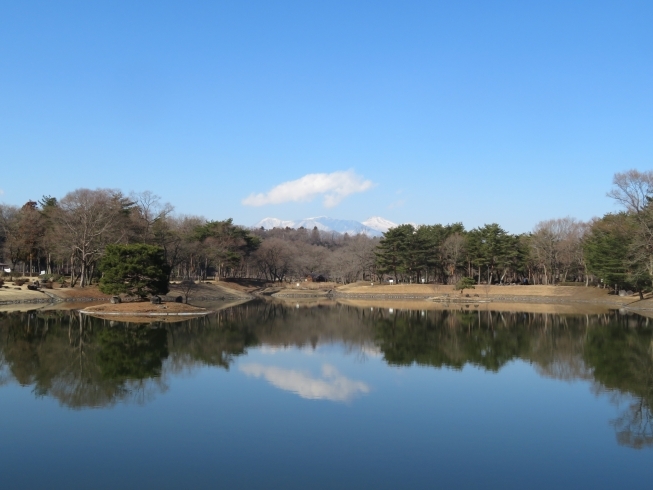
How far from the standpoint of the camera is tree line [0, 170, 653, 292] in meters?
56.8

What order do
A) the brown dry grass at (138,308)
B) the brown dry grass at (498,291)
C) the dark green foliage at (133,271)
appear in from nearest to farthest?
the brown dry grass at (138,308) < the dark green foliage at (133,271) < the brown dry grass at (498,291)

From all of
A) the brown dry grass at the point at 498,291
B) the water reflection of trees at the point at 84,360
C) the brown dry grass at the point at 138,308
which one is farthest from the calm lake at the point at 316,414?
the brown dry grass at the point at 498,291

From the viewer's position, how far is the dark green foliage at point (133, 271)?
42.4 metres

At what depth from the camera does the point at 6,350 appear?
961 inches

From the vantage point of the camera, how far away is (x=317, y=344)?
30.0 meters

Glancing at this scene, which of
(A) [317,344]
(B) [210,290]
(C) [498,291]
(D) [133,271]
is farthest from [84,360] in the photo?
(C) [498,291]

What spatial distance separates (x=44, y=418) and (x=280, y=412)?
572 centimetres

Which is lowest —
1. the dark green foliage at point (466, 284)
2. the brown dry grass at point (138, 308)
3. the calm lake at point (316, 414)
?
the calm lake at point (316, 414)

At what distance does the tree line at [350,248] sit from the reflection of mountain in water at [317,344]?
13695mm

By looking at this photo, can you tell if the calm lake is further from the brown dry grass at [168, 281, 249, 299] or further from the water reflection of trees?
the brown dry grass at [168, 281, 249, 299]

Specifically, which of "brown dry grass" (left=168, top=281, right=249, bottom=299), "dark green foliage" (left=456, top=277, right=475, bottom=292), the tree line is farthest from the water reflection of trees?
"dark green foliage" (left=456, top=277, right=475, bottom=292)

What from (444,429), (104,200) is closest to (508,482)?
(444,429)

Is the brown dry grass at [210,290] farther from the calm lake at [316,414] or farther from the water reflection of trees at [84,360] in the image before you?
the calm lake at [316,414]

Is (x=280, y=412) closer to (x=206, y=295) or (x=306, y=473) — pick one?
(x=306, y=473)
